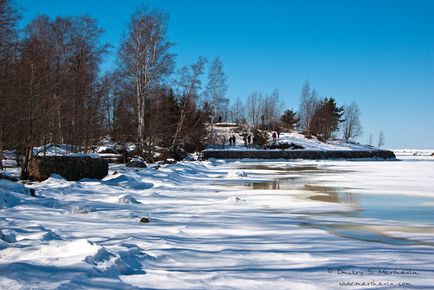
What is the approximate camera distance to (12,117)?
16.7 m

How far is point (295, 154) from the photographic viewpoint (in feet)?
166

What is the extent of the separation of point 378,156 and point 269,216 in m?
51.7

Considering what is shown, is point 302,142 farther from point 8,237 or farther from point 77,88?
point 8,237

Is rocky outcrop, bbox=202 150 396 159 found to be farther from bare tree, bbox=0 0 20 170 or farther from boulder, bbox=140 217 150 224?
boulder, bbox=140 217 150 224

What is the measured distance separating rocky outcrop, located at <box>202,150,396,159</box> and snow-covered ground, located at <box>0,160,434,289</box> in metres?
33.8

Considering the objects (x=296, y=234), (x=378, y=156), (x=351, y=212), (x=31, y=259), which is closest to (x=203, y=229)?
(x=296, y=234)

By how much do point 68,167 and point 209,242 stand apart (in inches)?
395

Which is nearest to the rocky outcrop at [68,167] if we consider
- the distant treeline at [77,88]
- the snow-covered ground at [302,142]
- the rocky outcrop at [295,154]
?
the distant treeline at [77,88]

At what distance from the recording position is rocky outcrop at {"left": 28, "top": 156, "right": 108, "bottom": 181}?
1434 centimetres

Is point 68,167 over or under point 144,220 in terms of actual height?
over

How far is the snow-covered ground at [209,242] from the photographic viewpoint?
4.34 meters

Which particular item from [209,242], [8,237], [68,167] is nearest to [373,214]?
[209,242]

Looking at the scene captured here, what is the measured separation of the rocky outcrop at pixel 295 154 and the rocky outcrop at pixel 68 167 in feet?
92.1

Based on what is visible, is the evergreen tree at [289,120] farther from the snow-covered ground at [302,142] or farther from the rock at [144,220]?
Answer: the rock at [144,220]
